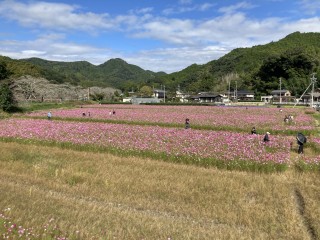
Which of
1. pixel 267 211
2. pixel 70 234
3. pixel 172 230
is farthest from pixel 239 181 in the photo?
pixel 70 234

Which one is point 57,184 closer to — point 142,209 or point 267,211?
point 142,209

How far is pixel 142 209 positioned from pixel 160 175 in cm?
359

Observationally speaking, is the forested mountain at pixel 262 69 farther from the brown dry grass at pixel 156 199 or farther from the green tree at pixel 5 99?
the brown dry grass at pixel 156 199

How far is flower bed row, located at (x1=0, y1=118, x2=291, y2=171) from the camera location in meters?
14.0

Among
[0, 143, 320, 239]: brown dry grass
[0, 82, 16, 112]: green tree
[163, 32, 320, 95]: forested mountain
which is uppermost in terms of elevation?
[163, 32, 320, 95]: forested mountain

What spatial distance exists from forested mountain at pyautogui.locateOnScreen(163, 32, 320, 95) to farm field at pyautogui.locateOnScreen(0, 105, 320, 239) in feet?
405

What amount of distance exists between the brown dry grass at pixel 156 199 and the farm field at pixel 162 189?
28 millimetres

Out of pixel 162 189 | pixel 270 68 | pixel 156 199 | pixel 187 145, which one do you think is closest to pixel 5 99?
pixel 187 145

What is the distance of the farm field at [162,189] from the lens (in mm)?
6633

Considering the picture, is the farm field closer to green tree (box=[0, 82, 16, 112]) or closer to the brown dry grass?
the brown dry grass

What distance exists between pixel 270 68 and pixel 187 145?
132 meters

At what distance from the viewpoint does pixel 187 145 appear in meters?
17.1

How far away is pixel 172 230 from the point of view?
6715 millimetres

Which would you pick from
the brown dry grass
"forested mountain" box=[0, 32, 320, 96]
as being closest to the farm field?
the brown dry grass
